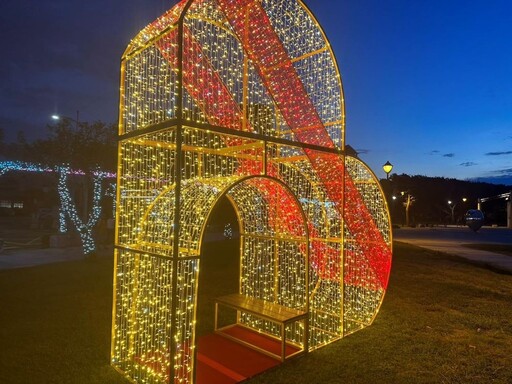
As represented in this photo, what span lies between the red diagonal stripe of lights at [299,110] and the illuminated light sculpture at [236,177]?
2 cm

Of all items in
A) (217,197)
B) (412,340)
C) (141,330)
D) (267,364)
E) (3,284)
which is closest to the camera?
(217,197)

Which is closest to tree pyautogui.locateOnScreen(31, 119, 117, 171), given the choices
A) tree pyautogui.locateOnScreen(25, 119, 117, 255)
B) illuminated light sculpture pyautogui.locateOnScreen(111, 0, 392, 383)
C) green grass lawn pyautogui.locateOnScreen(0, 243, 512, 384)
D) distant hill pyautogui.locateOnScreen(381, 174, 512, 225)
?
tree pyautogui.locateOnScreen(25, 119, 117, 255)

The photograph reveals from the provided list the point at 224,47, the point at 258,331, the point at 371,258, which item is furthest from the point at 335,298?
the point at 224,47

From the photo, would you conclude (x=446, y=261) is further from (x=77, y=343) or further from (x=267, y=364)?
(x=77, y=343)

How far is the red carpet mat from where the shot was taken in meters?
4.46

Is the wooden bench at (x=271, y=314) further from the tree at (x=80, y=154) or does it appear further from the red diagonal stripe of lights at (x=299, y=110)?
the tree at (x=80, y=154)

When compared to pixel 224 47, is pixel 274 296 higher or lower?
lower

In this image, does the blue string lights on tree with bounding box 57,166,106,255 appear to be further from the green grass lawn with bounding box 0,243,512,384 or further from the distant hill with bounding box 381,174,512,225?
the distant hill with bounding box 381,174,512,225

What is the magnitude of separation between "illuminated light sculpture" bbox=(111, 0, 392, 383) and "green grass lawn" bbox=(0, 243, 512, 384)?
576 millimetres

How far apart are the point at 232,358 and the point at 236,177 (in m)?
2.48

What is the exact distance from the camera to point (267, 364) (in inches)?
192

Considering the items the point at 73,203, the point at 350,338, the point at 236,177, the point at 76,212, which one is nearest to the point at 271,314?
the point at 350,338

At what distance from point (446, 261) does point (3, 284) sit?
1463cm

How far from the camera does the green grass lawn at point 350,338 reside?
4637 mm
